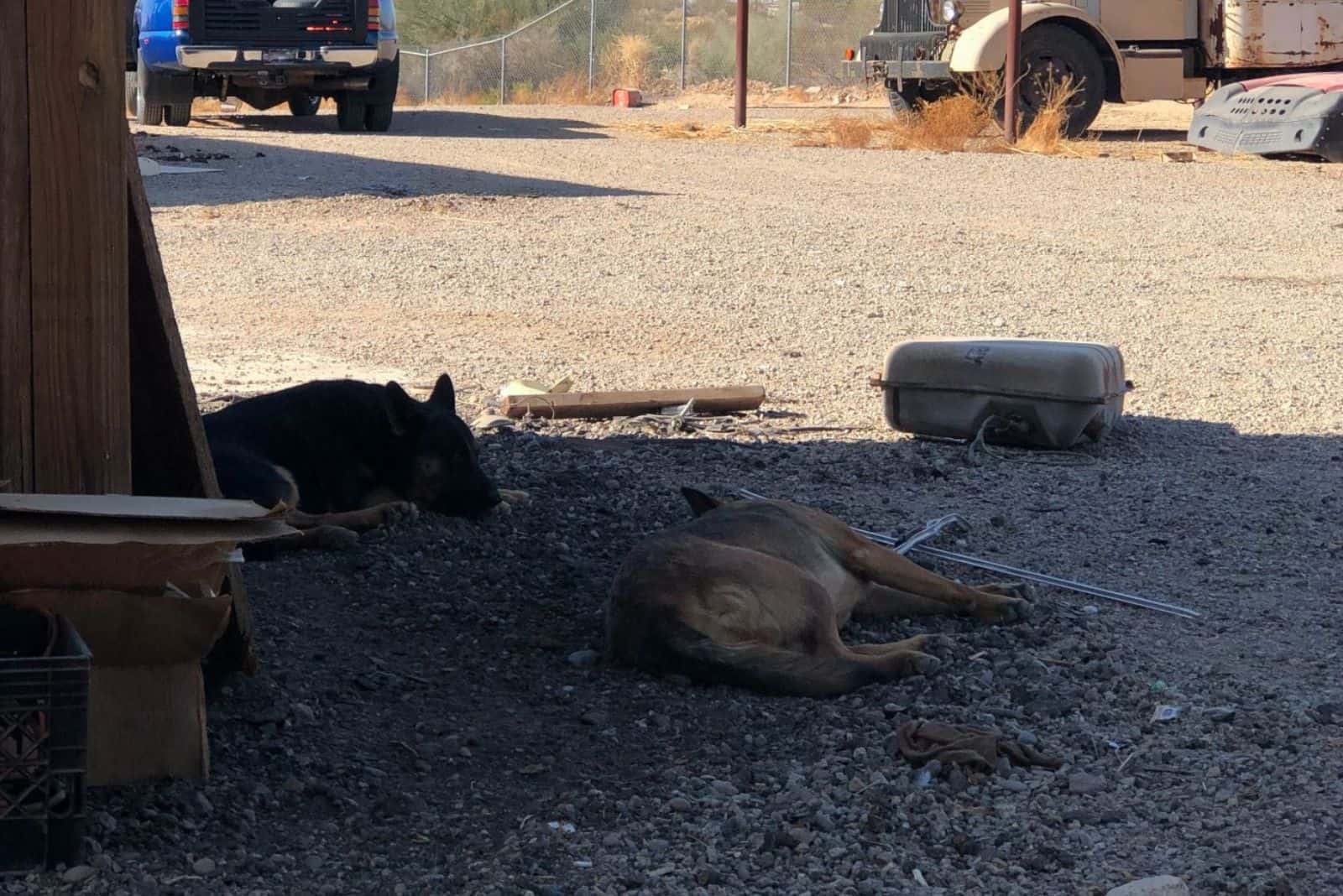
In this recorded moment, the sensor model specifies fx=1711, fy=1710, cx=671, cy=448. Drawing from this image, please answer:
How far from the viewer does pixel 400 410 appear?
665 cm

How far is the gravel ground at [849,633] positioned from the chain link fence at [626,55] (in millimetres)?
25653

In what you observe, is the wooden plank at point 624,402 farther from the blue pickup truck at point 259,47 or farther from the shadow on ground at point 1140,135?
the shadow on ground at point 1140,135

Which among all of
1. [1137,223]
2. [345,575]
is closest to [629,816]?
[345,575]

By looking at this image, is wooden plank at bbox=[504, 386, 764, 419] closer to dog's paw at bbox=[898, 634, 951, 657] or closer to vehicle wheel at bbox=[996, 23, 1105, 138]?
dog's paw at bbox=[898, 634, 951, 657]

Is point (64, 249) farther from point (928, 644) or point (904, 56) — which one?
point (904, 56)

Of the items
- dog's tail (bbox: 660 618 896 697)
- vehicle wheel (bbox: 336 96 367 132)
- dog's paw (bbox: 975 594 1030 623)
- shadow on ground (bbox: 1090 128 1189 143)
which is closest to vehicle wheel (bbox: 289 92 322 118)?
vehicle wheel (bbox: 336 96 367 132)

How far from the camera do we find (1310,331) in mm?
10898

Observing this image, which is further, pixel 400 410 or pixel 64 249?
pixel 400 410

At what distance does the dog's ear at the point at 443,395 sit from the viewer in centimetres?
689

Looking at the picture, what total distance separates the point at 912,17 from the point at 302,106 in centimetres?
922

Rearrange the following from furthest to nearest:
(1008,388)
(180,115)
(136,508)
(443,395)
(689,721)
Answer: (180,115), (1008,388), (443,395), (689,721), (136,508)

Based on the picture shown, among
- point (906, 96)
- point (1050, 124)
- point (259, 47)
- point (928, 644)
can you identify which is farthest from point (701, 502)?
point (906, 96)

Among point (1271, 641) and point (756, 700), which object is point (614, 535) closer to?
point (756, 700)

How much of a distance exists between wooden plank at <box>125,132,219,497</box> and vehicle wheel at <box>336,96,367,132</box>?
18999 millimetres
